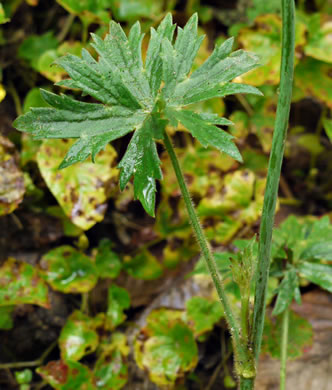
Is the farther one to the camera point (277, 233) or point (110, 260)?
point (110, 260)

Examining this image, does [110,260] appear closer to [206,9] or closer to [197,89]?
[197,89]

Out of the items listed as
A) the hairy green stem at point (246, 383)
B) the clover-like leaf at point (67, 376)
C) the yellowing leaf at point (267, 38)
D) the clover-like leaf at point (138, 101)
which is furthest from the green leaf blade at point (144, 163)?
the yellowing leaf at point (267, 38)

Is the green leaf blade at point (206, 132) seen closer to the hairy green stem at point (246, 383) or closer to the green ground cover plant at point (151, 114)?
the green ground cover plant at point (151, 114)

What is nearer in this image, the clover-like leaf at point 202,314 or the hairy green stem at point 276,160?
the hairy green stem at point 276,160

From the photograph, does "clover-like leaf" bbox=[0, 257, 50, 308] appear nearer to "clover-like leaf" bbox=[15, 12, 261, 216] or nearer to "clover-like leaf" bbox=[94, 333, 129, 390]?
"clover-like leaf" bbox=[94, 333, 129, 390]

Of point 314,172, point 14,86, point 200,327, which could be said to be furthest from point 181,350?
point 14,86

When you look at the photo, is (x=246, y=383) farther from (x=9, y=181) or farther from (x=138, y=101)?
(x=9, y=181)

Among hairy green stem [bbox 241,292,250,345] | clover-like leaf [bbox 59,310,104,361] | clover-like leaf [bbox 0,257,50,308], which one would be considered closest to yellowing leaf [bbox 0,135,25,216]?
clover-like leaf [bbox 0,257,50,308]
